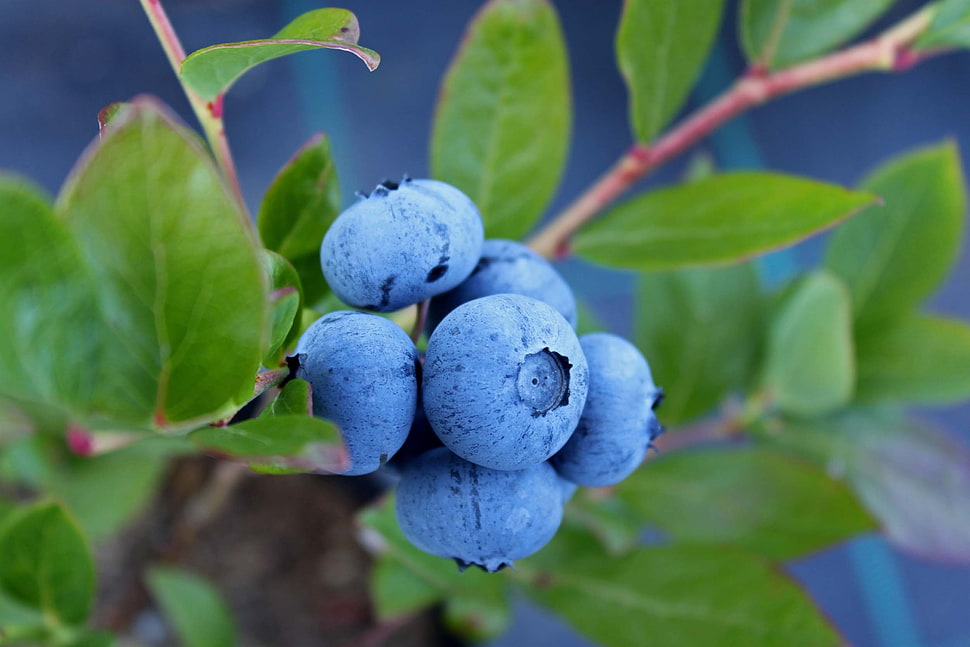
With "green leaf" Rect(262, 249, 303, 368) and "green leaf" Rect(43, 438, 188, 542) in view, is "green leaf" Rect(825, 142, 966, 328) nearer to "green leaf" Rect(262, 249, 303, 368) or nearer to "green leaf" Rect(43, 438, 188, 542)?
"green leaf" Rect(262, 249, 303, 368)

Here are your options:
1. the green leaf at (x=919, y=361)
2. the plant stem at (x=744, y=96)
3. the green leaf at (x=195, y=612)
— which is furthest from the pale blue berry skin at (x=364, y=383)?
the green leaf at (x=919, y=361)

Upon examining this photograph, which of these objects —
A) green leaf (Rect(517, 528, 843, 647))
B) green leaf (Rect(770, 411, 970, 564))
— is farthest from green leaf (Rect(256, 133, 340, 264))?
green leaf (Rect(770, 411, 970, 564))

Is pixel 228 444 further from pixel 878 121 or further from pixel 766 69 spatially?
pixel 878 121

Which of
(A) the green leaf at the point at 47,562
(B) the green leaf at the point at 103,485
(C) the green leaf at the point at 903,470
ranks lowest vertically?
(C) the green leaf at the point at 903,470

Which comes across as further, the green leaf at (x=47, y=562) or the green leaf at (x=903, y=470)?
the green leaf at (x=903, y=470)

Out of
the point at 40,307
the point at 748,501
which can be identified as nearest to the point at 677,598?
the point at 748,501

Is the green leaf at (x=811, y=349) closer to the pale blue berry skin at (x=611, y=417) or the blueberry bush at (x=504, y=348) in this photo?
the blueberry bush at (x=504, y=348)

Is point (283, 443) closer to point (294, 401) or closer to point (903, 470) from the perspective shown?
point (294, 401)
